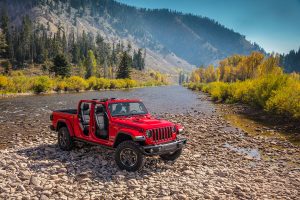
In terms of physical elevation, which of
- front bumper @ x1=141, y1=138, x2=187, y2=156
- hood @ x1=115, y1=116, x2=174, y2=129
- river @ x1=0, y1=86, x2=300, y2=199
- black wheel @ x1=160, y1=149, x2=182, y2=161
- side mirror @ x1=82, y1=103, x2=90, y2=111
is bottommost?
river @ x1=0, y1=86, x2=300, y2=199

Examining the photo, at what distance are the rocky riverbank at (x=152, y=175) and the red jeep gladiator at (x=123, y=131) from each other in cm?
60

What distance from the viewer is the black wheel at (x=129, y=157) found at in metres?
10.0

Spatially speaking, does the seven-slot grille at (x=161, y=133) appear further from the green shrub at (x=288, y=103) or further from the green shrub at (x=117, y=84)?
the green shrub at (x=117, y=84)

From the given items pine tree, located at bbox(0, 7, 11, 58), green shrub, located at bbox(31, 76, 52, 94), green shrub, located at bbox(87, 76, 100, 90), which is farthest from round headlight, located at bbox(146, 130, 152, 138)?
pine tree, located at bbox(0, 7, 11, 58)

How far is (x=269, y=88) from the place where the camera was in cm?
3183

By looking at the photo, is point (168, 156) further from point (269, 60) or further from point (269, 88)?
point (269, 60)

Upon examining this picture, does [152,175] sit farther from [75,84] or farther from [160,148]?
[75,84]

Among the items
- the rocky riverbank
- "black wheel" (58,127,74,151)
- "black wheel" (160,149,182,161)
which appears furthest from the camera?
"black wheel" (58,127,74,151)

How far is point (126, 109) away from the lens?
38.9ft

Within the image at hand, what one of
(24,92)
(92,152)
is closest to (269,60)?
(24,92)

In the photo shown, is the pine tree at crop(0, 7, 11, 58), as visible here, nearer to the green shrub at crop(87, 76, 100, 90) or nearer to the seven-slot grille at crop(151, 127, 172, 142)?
the green shrub at crop(87, 76, 100, 90)

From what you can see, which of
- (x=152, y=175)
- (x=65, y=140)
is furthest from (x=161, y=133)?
(x=65, y=140)

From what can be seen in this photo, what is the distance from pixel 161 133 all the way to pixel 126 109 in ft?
7.13

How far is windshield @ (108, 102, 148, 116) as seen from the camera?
11.5 metres
